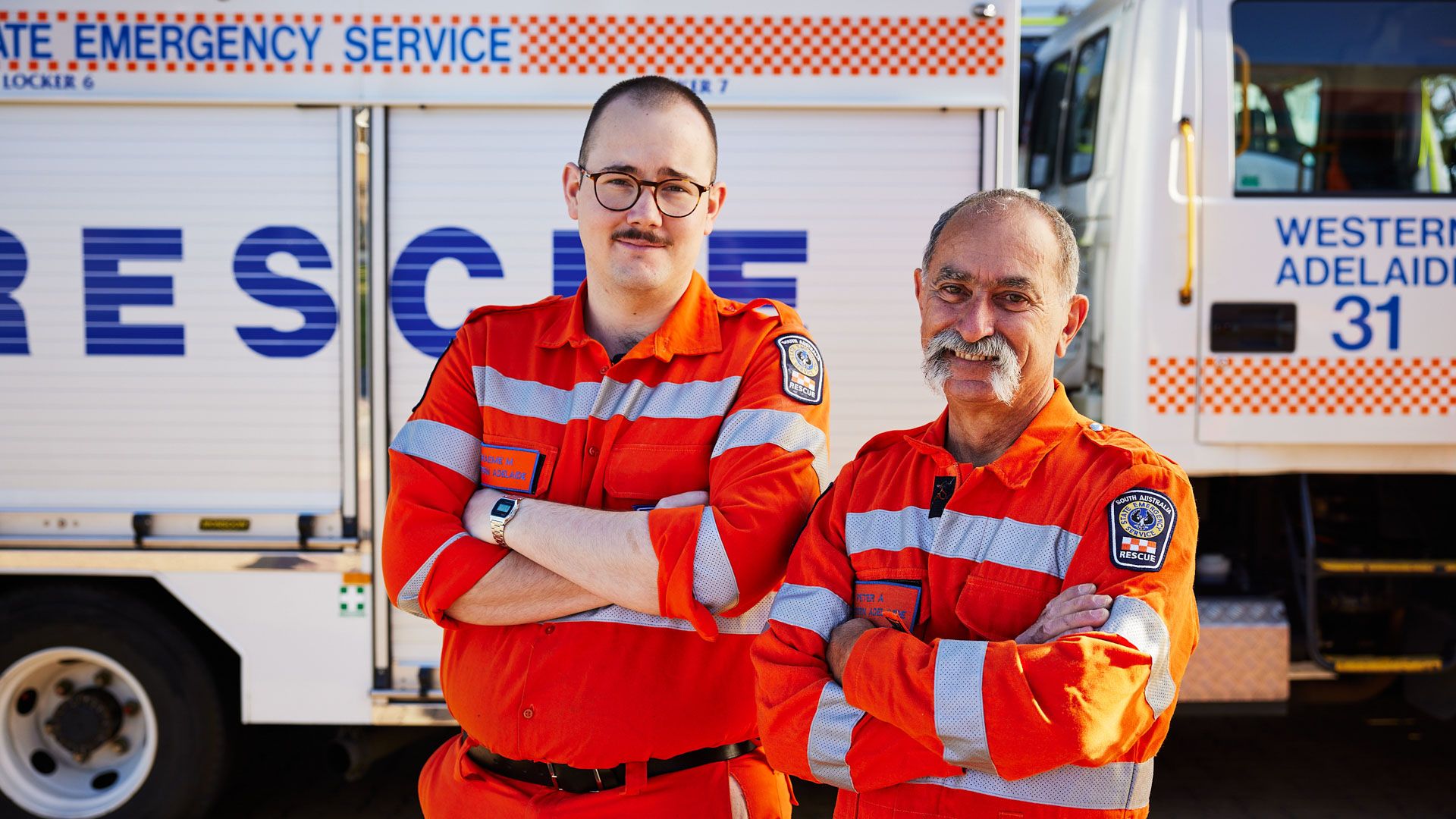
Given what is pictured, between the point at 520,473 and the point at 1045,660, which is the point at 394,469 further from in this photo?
the point at 1045,660

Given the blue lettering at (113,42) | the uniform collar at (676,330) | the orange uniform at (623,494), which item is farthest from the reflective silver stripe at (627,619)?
the blue lettering at (113,42)

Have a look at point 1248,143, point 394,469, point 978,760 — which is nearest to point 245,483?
point 394,469

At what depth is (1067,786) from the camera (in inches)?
64.3

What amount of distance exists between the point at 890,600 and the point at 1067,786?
0.37 meters

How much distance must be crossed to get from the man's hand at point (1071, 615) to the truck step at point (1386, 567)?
268 centimetres

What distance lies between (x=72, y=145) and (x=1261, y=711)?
14.1 feet

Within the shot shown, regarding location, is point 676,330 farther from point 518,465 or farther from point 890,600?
point 890,600

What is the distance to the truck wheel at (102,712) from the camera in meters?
3.63

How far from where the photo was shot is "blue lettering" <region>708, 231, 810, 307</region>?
3535 millimetres

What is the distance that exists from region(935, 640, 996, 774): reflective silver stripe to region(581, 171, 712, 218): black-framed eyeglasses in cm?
90

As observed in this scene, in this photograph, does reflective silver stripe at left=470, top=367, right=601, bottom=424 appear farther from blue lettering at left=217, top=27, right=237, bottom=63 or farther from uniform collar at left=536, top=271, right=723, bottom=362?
blue lettering at left=217, top=27, right=237, bottom=63

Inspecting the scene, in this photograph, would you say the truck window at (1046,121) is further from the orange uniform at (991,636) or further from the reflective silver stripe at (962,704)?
the reflective silver stripe at (962,704)

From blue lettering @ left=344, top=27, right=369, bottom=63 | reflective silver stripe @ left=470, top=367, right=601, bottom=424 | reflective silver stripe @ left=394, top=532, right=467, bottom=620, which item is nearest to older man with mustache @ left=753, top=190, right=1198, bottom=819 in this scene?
reflective silver stripe @ left=470, top=367, right=601, bottom=424

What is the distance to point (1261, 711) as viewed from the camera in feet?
12.4
